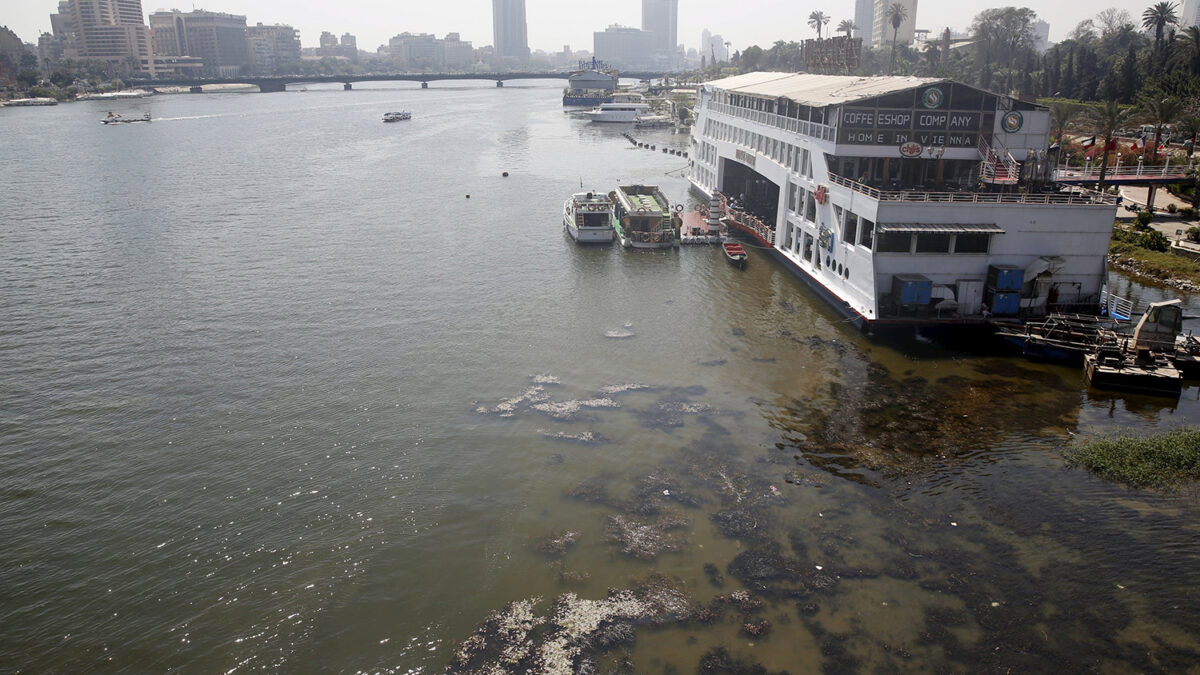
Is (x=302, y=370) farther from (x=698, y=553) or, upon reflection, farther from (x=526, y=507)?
(x=698, y=553)

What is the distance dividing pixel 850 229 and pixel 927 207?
185 inches

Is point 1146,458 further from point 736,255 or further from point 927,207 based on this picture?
point 736,255

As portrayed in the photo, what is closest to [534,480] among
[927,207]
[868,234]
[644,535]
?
[644,535]

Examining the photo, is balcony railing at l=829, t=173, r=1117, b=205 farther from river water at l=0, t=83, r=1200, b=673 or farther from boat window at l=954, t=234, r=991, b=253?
river water at l=0, t=83, r=1200, b=673

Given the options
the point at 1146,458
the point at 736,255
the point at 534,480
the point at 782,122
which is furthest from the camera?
the point at 736,255

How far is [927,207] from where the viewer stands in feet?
112

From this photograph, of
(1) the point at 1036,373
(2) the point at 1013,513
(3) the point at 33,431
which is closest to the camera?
(2) the point at 1013,513

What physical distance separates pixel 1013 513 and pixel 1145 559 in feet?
10.6

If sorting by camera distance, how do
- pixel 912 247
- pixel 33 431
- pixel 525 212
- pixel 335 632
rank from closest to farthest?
pixel 335 632 → pixel 33 431 → pixel 912 247 → pixel 525 212

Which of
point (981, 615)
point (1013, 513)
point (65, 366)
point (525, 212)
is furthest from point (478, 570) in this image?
point (525, 212)

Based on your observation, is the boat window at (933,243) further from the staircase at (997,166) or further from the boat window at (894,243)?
the staircase at (997,166)

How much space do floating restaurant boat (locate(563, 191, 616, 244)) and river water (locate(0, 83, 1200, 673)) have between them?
726 centimetres

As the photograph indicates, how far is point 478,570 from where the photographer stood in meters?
19.7

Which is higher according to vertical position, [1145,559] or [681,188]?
[681,188]
